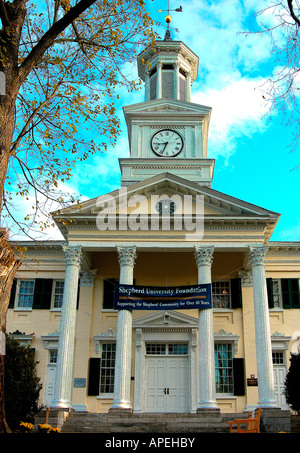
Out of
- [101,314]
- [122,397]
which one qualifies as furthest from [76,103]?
[101,314]

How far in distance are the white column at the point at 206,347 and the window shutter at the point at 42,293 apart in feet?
26.4

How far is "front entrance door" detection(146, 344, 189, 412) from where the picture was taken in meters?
22.5

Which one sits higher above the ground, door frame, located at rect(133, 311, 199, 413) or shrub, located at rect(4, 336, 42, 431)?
door frame, located at rect(133, 311, 199, 413)

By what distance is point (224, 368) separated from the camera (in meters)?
23.4

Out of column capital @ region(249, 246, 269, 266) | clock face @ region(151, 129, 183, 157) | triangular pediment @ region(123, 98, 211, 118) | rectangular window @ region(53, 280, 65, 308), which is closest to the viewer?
column capital @ region(249, 246, 269, 266)

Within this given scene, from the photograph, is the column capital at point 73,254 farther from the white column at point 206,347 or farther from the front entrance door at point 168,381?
the front entrance door at point 168,381

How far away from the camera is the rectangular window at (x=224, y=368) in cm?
2305

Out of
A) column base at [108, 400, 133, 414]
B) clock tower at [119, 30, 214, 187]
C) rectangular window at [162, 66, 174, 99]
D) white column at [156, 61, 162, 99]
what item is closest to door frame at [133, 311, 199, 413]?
column base at [108, 400, 133, 414]

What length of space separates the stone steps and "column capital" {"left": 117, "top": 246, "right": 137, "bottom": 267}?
6.23 meters

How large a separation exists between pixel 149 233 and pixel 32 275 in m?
7.27

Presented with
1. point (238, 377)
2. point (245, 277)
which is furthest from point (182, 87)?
point (238, 377)

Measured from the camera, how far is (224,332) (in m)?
23.9

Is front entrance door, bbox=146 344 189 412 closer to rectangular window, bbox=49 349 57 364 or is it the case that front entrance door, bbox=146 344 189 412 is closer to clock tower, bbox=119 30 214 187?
rectangular window, bbox=49 349 57 364

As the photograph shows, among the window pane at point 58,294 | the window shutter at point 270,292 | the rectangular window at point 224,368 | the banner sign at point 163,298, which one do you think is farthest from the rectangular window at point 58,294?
the window shutter at point 270,292
